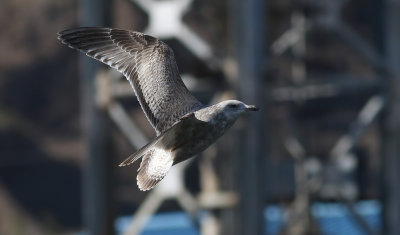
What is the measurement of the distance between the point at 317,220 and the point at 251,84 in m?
3.10

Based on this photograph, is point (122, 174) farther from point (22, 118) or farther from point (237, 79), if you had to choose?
point (237, 79)

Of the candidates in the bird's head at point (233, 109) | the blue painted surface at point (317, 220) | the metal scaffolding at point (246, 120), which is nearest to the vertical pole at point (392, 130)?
the metal scaffolding at point (246, 120)

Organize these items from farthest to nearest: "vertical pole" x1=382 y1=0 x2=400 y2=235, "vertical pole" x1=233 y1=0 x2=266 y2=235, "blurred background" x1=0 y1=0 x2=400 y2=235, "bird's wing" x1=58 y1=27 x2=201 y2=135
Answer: "vertical pole" x1=382 y1=0 x2=400 y2=235 → "blurred background" x1=0 y1=0 x2=400 y2=235 → "vertical pole" x1=233 y1=0 x2=266 y2=235 → "bird's wing" x1=58 y1=27 x2=201 y2=135

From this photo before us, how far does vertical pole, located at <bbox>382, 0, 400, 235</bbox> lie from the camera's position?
4934 millimetres

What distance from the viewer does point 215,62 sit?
14.8 ft

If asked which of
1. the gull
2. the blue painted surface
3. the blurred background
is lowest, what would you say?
the blue painted surface

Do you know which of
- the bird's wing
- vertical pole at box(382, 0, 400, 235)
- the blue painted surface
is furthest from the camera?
the blue painted surface

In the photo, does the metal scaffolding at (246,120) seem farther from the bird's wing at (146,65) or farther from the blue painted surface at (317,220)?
the blue painted surface at (317,220)

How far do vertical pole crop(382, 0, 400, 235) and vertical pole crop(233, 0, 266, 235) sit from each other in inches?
35.4

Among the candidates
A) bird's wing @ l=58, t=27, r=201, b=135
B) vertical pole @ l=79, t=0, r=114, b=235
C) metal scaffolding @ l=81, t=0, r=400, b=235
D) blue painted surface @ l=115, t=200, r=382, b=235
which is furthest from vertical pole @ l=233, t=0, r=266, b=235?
blue painted surface @ l=115, t=200, r=382, b=235

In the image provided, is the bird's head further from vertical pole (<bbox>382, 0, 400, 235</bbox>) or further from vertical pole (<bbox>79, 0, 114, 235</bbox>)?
vertical pole (<bbox>382, 0, 400, 235</bbox>)

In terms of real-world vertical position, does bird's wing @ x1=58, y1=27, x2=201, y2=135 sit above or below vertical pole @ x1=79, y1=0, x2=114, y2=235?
above

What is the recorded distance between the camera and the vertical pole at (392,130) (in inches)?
194

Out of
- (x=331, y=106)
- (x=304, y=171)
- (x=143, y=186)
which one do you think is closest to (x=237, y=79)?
(x=143, y=186)
